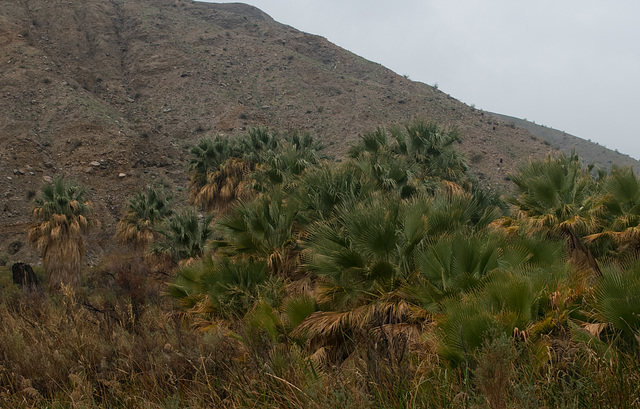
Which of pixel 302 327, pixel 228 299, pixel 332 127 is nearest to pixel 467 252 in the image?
pixel 302 327

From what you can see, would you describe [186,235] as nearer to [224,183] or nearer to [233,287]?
[224,183]

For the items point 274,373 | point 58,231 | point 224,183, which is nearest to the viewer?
point 274,373

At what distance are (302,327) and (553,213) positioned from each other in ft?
21.7

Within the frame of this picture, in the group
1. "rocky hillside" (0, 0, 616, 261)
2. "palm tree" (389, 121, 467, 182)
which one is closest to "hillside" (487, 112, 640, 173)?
"rocky hillside" (0, 0, 616, 261)

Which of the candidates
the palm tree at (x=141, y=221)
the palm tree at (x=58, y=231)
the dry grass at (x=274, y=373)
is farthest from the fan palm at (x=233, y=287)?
the palm tree at (x=141, y=221)

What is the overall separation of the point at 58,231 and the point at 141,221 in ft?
18.1

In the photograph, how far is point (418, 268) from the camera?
24.7ft

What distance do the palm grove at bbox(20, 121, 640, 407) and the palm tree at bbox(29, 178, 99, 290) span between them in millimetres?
11824

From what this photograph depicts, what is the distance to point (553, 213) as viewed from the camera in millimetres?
11156

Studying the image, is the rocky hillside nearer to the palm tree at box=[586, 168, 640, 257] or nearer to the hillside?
the hillside

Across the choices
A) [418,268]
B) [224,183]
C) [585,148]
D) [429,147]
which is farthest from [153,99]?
[585,148]

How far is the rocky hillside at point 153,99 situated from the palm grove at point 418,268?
1307 inches

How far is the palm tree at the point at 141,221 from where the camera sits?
1099 inches

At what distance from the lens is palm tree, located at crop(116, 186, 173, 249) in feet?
91.6
